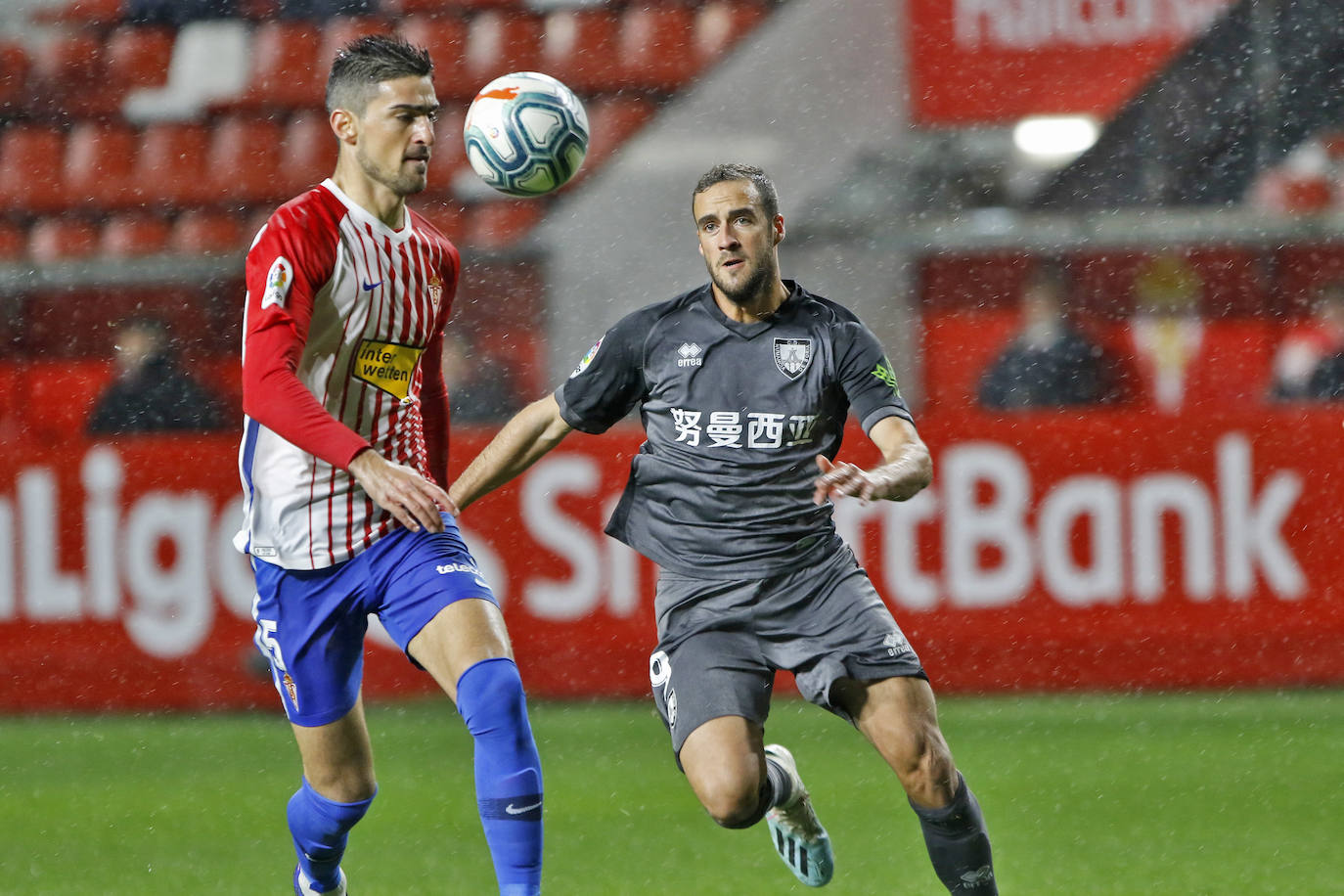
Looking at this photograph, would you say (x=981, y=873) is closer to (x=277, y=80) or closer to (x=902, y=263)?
(x=902, y=263)

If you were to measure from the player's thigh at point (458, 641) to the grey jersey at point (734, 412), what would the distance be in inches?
22.6

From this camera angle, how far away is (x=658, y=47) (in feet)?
41.1

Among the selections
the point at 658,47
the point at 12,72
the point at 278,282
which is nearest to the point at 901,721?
the point at 278,282

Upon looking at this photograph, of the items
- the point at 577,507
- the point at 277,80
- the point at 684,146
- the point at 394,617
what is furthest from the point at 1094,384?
the point at 277,80

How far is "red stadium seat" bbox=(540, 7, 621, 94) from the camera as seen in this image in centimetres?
1251

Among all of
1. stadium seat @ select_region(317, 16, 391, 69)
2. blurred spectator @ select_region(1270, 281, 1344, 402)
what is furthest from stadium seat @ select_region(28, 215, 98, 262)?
blurred spectator @ select_region(1270, 281, 1344, 402)

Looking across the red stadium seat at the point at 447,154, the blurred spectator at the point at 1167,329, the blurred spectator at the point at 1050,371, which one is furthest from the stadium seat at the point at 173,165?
the blurred spectator at the point at 1167,329

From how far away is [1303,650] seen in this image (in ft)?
25.5

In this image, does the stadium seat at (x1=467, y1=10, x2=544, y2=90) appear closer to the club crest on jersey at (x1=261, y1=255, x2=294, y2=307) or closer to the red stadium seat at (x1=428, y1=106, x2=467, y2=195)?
the red stadium seat at (x1=428, y1=106, x2=467, y2=195)

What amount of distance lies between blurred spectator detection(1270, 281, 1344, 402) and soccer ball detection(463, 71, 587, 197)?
5968 millimetres

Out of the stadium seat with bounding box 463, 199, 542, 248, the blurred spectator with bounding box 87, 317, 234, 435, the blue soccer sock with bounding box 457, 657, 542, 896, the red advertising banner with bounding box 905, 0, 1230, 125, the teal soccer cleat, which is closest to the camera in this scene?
the blue soccer sock with bounding box 457, 657, 542, 896

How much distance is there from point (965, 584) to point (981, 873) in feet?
13.3

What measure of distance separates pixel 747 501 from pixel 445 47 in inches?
365

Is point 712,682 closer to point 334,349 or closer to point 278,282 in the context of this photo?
point 334,349
